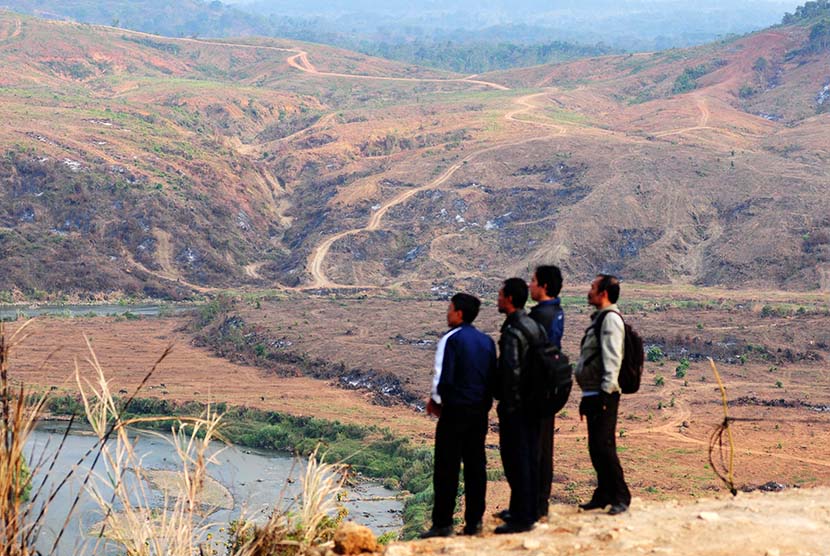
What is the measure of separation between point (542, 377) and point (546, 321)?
47 cm

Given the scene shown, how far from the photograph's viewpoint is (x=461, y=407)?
5621mm

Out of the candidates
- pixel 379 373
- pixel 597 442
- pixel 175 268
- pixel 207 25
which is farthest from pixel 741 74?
pixel 207 25

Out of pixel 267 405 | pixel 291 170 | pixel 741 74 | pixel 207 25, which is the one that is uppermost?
pixel 207 25

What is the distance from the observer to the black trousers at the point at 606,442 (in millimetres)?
6070

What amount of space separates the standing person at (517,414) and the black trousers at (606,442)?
44cm

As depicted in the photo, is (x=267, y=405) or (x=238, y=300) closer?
(x=267, y=405)

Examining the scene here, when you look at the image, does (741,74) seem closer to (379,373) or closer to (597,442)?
(379,373)

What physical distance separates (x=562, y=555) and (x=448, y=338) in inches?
52.1

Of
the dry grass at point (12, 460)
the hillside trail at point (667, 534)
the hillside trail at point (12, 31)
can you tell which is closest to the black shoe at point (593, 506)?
the hillside trail at point (667, 534)

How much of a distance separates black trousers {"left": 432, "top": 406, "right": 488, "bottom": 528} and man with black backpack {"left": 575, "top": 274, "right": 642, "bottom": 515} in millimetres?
756

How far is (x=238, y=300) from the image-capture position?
3469 centimetres

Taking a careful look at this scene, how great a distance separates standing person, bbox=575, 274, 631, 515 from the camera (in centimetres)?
599

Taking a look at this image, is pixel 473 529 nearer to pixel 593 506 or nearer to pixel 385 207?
pixel 593 506

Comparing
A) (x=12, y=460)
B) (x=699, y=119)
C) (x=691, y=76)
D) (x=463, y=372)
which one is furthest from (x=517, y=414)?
(x=691, y=76)
